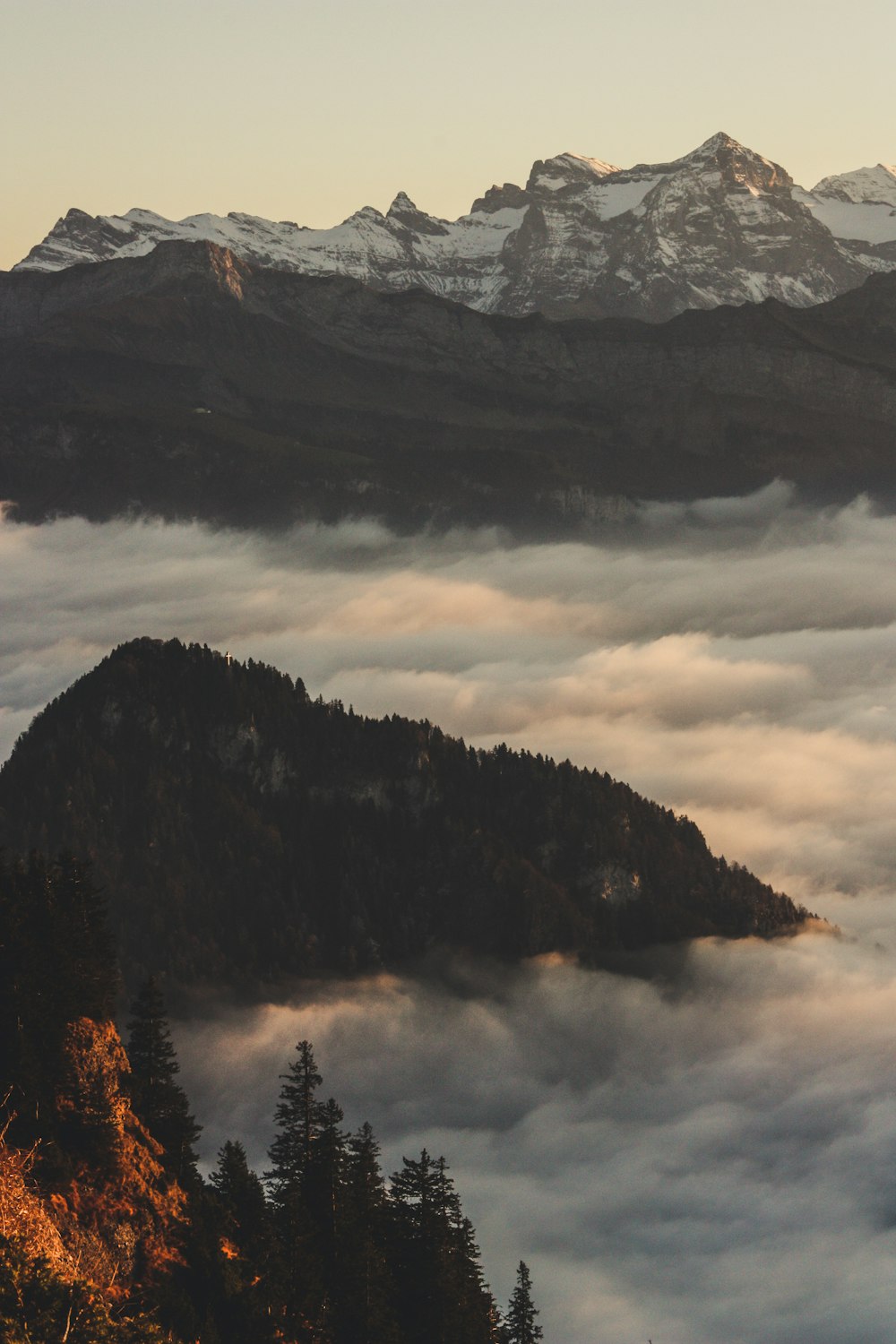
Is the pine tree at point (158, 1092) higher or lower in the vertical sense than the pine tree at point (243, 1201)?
higher

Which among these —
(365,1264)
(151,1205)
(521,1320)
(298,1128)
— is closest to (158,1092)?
(151,1205)

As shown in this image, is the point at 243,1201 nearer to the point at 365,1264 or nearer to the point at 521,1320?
the point at 365,1264

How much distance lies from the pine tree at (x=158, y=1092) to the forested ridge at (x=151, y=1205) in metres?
0.15

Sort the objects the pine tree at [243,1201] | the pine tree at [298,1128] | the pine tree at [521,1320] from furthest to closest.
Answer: the pine tree at [521,1320]
the pine tree at [298,1128]
the pine tree at [243,1201]

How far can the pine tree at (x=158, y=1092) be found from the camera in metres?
138

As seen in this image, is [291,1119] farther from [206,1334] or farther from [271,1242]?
[206,1334]

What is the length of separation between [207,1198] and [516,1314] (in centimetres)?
3751

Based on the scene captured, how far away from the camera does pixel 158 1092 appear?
140 meters

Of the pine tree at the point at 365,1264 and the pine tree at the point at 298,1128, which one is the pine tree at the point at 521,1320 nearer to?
the pine tree at the point at 365,1264

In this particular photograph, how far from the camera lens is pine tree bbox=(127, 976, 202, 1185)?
138000 millimetres

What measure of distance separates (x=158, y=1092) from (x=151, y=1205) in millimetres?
12501

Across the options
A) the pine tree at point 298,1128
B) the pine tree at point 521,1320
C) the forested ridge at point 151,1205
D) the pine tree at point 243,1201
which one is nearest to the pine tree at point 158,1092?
the forested ridge at point 151,1205

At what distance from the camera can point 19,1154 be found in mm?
120625

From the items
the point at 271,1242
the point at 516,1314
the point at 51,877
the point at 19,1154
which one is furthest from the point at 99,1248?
the point at 516,1314
